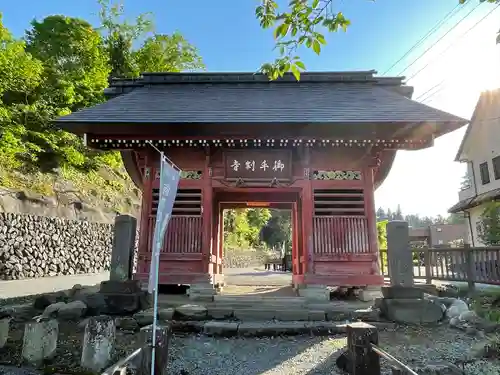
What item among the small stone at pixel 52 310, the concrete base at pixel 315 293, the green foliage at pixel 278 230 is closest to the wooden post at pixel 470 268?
the concrete base at pixel 315 293

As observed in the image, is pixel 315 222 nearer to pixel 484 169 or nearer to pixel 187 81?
pixel 187 81

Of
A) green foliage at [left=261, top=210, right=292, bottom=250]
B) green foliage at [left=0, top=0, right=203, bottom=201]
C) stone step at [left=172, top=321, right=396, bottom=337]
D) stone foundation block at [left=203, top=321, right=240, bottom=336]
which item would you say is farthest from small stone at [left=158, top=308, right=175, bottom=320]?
green foliage at [left=261, top=210, right=292, bottom=250]

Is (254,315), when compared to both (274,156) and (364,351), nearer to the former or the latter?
(364,351)

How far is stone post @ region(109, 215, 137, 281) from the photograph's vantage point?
6.62 meters

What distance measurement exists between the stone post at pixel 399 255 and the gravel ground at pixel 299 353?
937 millimetres

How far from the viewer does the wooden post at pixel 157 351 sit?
333 cm

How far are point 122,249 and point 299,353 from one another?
4044 millimetres

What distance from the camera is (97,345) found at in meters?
3.85

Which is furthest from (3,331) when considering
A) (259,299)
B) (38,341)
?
(259,299)

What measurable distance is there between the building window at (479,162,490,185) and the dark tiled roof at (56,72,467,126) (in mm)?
10954

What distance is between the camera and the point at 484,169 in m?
17.8

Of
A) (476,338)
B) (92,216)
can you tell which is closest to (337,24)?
(476,338)

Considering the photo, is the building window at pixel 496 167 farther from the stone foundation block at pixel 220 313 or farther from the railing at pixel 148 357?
the railing at pixel 148 357

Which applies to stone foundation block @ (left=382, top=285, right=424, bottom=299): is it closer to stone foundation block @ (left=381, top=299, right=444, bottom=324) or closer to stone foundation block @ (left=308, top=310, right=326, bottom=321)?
stone foundation block @ (left=381, top=299, right=444, bottom=324)
